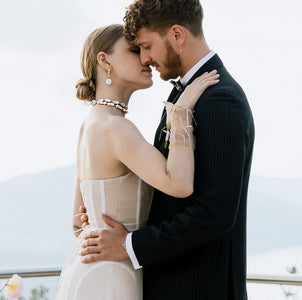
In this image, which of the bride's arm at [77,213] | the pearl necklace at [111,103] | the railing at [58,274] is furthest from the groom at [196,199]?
the railing at [58,274]

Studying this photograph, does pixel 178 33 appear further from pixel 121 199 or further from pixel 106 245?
pixel 106 245

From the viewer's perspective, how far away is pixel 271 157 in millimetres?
7332

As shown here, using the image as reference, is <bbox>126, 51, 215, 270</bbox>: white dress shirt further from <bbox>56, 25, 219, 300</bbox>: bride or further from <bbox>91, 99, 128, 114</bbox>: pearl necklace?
<bbox>91, 99, 128, 114</bbox>: pearl necklace

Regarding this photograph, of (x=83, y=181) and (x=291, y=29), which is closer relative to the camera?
(x=83, y=181)

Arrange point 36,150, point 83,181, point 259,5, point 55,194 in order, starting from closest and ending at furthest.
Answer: point 83,181
point 259,5
point 36,150
point 55,194

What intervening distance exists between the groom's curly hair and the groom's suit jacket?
0.24 metres

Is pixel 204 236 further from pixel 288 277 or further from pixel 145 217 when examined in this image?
pixel 288 277

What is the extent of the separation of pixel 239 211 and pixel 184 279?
1.09 feet

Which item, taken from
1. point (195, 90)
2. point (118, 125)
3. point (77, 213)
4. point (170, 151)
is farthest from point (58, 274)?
point (195, 90)

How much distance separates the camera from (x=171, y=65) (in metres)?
2.05

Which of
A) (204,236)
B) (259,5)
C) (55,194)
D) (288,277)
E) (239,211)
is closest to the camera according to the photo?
(204,236)

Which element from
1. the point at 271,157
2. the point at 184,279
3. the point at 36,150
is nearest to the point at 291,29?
the point at 271,157

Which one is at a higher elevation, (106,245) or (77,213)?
(77,213)

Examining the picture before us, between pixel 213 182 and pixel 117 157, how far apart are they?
0.39 m
